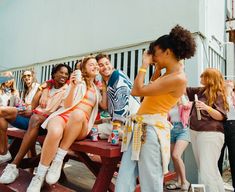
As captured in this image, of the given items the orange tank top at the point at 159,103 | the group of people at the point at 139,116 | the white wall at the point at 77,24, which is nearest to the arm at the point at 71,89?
the group of people at the point at 139,116

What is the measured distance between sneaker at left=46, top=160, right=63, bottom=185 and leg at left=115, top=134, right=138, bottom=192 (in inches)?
20.9

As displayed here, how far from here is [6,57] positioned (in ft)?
26.9

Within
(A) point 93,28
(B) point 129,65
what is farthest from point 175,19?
(A) point 93,28

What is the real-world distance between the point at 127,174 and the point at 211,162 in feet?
4.32

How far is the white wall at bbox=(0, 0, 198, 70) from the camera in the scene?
4.35m

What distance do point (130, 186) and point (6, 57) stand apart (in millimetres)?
7798

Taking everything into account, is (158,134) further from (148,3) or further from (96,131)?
(148,3)

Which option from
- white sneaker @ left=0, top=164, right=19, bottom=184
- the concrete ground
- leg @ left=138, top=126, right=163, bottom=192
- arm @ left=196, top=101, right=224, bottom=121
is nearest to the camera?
leg @ left=138, top=126, right=163, bottom=192

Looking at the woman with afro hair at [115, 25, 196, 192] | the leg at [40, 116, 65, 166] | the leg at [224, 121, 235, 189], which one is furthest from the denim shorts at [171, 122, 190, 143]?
the leg at [40, 116, 65, 166]

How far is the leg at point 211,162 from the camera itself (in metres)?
2.62

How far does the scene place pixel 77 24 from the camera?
5.76m

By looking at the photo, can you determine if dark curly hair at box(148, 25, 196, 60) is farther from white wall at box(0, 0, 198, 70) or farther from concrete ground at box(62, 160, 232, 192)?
white wall at box(0, 0, 198, 70)

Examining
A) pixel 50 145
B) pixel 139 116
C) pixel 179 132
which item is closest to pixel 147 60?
pixel 139 116

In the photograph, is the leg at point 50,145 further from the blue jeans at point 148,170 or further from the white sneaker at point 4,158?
the white sneaker at point 4,158
